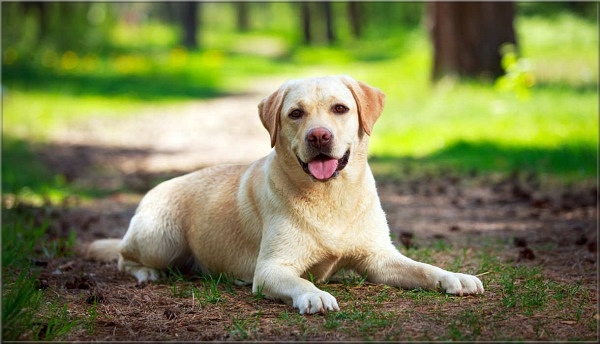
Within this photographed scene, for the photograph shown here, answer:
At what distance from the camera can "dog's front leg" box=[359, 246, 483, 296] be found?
466 centimetres

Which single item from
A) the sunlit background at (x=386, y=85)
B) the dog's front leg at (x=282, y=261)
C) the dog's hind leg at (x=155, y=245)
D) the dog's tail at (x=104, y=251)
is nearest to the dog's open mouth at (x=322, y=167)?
the dog's front leg at (x=282, y=261)

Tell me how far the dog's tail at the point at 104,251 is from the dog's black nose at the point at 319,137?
93.4 inches

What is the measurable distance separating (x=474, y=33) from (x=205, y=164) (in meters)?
6.09

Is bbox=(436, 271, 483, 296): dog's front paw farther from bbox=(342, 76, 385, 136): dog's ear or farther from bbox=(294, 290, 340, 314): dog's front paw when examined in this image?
bbox=(342, 76, 385, 136): dog's ear

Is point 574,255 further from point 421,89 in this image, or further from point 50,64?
point 50,64

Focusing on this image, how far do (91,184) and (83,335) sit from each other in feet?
21.1

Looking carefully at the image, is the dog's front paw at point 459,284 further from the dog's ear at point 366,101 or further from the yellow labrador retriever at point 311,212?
the dog's ear at point 366,101

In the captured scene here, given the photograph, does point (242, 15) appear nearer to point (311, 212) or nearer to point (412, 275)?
point (311, 212)

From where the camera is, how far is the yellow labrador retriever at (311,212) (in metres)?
4.65

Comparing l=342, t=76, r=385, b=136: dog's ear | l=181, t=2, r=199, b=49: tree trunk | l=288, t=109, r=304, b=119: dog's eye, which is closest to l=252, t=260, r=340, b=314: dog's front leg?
l=288, t=109, r=304, b=119: dog's eye

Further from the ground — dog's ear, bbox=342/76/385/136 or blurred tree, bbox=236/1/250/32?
blurred tree, bbox=236/1/250/32

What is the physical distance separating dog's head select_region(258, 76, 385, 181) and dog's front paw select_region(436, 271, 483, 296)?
0.90m

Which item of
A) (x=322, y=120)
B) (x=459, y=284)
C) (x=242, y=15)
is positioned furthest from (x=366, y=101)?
(x=242, y=15)

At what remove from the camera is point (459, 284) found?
465 centimetres
